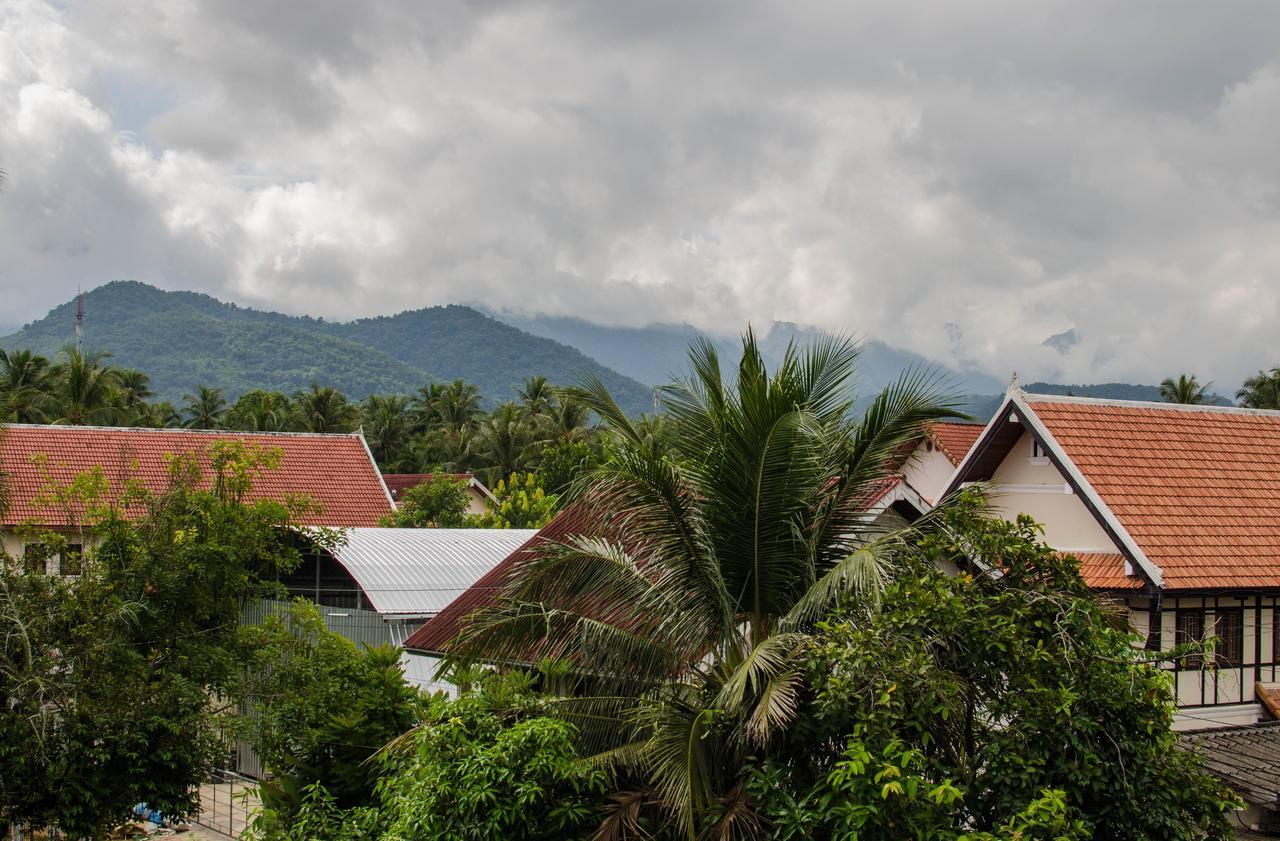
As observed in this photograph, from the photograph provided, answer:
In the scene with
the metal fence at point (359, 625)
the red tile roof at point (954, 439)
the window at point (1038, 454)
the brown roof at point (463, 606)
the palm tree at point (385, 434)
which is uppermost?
the palm tree at point (385, 434)

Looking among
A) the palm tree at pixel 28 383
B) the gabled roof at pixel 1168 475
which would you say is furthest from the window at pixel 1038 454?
the palm tree at pixel 28 383

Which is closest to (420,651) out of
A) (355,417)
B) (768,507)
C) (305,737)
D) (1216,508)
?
(305,737)

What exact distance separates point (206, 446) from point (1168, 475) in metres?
28.1

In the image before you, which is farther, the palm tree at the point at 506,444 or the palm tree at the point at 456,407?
the palm tree at the point at 456,407

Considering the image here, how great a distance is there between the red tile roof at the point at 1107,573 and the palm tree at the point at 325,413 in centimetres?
5662

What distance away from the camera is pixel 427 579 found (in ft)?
70.8

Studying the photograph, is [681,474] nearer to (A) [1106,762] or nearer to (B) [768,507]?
(B) [768,507]

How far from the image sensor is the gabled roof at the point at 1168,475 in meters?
17.6

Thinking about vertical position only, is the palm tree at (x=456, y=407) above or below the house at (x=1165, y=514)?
above

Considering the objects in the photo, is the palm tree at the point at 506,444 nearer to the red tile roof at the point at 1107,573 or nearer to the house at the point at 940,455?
the house at the point at 940,455

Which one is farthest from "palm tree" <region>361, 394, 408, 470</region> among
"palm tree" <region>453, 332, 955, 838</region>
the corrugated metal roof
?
"palm tree" <region>453, 332, 955, 838</region>

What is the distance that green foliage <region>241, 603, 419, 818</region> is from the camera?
39.2ft

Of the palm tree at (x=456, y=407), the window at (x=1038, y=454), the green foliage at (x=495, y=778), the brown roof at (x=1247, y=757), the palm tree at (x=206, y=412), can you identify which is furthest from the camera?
the palm tree at (x=456, y=407)

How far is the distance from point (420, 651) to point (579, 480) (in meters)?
8.46
